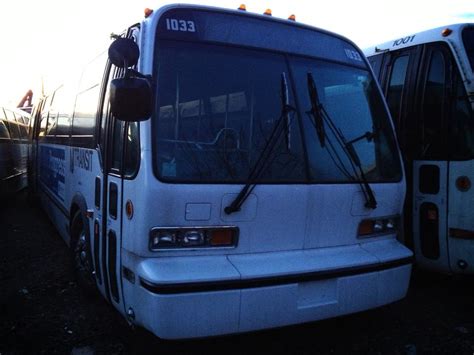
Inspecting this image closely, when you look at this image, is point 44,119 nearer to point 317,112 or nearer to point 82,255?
point 82,255

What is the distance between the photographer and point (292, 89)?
3416 mm

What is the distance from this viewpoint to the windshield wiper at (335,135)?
3.45 m

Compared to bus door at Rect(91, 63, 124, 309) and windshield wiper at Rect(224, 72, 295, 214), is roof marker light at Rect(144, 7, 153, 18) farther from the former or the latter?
windshield wiper at Rect(224, 72, 295, 214)

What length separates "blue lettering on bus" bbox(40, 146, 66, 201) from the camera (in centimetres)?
587

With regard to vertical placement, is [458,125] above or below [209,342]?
above

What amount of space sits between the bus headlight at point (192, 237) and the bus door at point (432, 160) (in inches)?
95.1

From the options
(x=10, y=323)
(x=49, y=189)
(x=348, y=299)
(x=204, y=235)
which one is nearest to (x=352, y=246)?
(x=348, y=299)

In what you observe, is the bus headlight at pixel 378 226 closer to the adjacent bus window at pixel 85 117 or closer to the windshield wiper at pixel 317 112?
the windshield wiper at pixel 317 112

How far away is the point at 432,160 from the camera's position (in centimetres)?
454

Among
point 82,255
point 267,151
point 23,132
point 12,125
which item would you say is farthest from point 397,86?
point 23,132

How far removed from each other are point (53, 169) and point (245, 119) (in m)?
4.35

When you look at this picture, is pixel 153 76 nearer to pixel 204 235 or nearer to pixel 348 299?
pixel 204 235

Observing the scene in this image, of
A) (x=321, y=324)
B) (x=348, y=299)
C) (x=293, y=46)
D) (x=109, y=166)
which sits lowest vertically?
(x=321, y=324)

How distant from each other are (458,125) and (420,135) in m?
0.42
